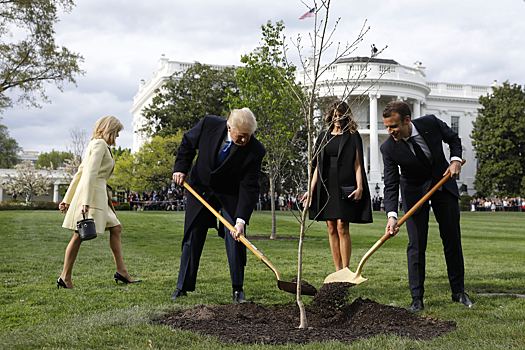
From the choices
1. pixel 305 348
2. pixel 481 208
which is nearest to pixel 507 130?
pixel 481 208

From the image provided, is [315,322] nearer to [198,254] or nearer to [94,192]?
[198,254]

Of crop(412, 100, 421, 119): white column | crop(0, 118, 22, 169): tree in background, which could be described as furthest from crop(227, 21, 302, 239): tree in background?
Answer: crop(0, 118, 22, 169): tree in background

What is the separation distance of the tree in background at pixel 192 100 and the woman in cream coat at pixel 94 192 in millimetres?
31838

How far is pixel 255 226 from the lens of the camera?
17.8m

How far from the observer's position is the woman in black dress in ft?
17.9

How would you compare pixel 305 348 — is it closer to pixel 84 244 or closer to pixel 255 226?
pixel 84 244

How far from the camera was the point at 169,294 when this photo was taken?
5.02 meters

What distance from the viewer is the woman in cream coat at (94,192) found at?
5.31m

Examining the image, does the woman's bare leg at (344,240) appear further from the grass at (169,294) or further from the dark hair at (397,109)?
the dark hair at (397,109)

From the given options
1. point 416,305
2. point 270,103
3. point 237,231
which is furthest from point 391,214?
point 270,103

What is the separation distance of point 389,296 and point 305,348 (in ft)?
7.52

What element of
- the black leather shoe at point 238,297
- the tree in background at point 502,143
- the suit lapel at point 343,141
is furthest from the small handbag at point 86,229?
the tree in background at point 502,143

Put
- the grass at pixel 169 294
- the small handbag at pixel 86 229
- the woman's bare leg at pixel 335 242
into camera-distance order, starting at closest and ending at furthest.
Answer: the grass at pixel 169 294 < the small handbag at pixel 86 229 < the woman's bare leg at pixel 335 242

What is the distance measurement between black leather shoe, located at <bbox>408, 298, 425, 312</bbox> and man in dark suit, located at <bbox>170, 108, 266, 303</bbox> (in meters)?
1.64
